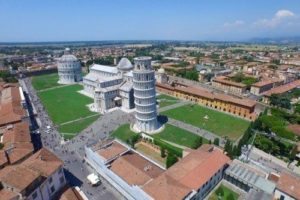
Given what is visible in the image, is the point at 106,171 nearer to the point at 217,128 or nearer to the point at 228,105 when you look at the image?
the point at 217,128

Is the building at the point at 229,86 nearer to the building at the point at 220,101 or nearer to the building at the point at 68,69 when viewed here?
the building at the point at 220,101

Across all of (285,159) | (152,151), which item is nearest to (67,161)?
(152,151)

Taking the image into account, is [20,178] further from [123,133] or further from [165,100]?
[165,100]

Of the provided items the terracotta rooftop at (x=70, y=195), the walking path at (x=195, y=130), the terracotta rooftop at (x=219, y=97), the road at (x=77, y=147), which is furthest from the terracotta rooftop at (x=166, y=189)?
the terracotta rooftop at (x=219, y=97)

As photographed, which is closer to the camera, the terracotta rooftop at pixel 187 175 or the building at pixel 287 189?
the terracotta rooftop at pixel 187 175


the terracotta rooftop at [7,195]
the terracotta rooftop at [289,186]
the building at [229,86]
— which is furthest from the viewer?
the building at [229,86]

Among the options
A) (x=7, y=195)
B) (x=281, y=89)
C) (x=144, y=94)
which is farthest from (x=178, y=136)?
(x=281, y=89)
